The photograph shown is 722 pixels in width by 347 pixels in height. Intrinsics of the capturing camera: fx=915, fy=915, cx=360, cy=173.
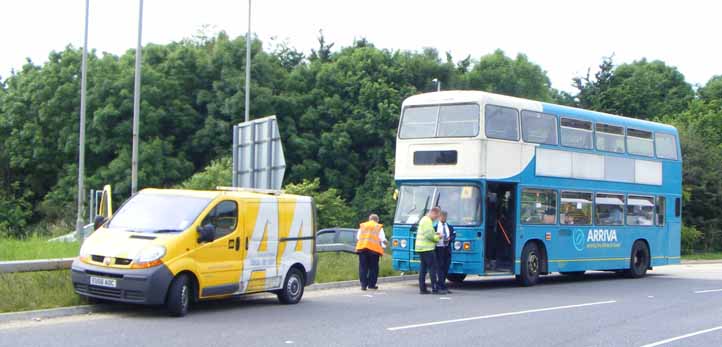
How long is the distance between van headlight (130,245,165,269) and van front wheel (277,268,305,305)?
336 centimetres

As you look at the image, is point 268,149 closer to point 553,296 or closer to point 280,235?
point 280,235

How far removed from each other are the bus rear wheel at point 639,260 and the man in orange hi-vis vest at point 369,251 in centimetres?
960

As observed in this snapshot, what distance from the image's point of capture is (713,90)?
257 ft

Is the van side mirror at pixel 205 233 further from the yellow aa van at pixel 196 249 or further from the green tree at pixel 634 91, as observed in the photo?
the green tree at pixel 634 91

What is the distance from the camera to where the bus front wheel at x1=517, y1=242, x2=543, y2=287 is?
2175 centimetres

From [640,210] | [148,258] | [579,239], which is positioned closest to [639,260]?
[640,210]

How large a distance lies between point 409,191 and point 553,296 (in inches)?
161

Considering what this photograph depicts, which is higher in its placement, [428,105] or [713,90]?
[713,90]

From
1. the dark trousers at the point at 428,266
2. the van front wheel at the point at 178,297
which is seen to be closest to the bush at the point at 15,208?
the dark trousers at the point at 428,266

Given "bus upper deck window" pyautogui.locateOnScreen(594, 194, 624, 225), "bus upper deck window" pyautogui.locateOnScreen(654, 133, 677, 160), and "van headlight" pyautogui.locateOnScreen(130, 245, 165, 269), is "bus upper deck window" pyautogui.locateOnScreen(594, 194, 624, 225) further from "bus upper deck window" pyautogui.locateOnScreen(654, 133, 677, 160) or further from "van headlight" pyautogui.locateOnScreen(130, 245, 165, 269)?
"van headlight" pyautogui.locateOnScreen(130, 245, 165, 269)

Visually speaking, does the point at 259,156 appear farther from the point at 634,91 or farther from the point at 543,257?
the point at 634,91

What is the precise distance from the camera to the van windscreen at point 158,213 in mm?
14234

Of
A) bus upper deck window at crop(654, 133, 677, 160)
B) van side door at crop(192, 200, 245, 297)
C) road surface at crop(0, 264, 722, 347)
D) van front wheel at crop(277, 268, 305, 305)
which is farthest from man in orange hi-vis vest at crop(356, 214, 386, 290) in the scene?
bus upper deck window at crop(654, 133, 677, 160)

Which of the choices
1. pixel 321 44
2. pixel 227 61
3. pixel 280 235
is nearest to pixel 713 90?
pixel 321 44
